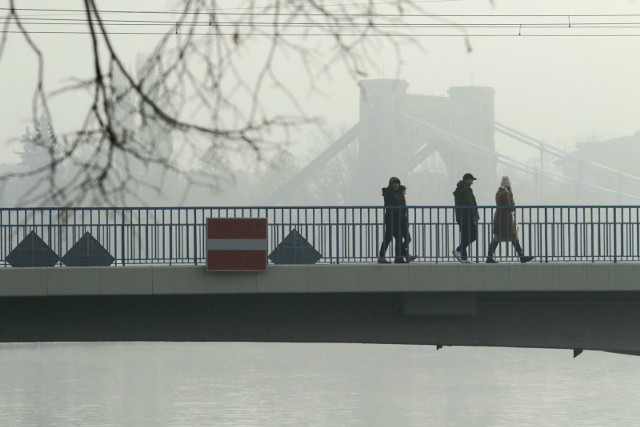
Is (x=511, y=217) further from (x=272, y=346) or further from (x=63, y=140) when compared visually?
(x=272, y=346)

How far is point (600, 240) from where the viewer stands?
1967 centimetres

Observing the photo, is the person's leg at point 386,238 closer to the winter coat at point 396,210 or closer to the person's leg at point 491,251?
the winter coat at point 396,210

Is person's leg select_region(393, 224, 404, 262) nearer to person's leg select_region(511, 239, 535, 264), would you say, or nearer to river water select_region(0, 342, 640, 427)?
person's leg select_region(511, 239, 535, 264)

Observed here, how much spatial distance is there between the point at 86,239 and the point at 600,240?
7191 millimetres

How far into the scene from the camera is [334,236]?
63.1ft

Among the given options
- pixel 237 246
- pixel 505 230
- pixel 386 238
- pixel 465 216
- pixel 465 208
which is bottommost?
pixel 237 246

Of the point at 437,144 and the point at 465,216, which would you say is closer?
the point at 465,216

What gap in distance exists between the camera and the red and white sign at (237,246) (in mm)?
17891

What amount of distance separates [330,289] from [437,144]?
112 m

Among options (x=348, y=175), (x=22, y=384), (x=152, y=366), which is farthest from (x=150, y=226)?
(x=348, y=175)

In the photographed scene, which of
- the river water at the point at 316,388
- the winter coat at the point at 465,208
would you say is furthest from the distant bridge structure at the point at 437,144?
the winter coat at the point at 465,208

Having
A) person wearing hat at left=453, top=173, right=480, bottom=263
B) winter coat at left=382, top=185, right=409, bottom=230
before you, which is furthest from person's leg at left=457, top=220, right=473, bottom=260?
winter coat at left=382, top=185, right=409, bottom=230

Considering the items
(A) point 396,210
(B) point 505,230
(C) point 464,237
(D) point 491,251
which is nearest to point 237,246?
(A) point 396,210

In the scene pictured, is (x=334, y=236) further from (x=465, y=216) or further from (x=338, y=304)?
(x=465, y=216)
